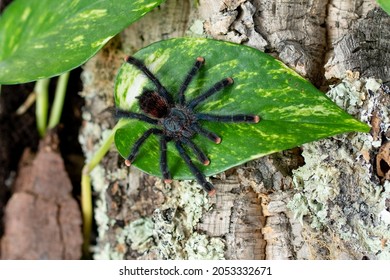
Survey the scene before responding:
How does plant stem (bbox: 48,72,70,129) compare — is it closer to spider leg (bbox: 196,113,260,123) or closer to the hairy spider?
the hairy spider

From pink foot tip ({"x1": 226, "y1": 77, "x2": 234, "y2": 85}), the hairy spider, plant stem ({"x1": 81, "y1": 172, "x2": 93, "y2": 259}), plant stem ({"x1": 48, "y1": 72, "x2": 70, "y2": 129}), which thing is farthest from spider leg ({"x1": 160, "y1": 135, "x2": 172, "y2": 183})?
plant stem ({"x1": 48, "y1": 72, "x2": 70, "y2": 129})

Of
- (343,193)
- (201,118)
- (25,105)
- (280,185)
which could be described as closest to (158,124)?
(201,118)

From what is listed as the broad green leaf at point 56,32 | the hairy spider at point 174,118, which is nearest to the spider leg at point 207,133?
the hairy spider at point 174,118

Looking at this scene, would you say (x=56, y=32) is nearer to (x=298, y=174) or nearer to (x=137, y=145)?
(x=137, y=145)

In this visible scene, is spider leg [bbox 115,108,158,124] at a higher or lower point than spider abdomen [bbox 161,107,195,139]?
higher

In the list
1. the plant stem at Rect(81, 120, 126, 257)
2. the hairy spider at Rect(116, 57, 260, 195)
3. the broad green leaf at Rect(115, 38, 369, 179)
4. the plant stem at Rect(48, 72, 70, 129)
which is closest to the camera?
the broad green leaf at Rect(115, 38, 369, 179)

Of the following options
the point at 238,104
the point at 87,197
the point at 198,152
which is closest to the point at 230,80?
the point at 238,104
